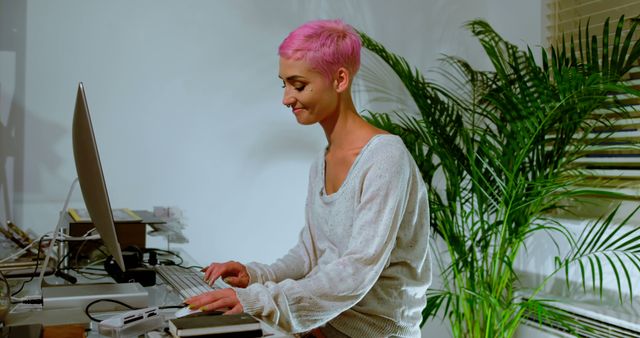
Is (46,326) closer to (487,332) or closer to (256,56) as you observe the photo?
(487,332)

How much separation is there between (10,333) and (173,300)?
57cm

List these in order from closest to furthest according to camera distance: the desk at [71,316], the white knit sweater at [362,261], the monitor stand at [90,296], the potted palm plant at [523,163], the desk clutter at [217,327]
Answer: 1. the desk clutter at [217,327]
2. the desk at [71,316]
3. the white knit sweater at [362,261]
4. the monitor stand at [90,296]
5. the potted palm plant at [523,163]

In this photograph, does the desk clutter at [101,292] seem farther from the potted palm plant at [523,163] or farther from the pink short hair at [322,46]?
the potted palm plant at [523,163]

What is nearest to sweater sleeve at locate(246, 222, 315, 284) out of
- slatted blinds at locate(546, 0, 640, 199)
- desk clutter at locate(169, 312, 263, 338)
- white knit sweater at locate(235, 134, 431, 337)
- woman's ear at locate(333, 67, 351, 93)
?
white knit sweater at locate(235, 134, 431, 337)

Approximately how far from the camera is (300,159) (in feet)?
12.5

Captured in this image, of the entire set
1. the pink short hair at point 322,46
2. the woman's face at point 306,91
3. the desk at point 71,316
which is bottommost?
the desk at point 71,316

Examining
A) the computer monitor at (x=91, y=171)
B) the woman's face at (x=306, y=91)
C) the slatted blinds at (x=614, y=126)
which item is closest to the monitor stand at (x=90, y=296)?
the computer monitor at (x=91, y=171)

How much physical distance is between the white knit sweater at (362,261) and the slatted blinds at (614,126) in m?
1.45

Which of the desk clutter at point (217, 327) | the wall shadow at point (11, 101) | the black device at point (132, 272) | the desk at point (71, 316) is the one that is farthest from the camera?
the wall shadow at point (11, 101)

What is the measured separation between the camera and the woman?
1.58 meters

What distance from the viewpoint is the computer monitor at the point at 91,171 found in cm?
144

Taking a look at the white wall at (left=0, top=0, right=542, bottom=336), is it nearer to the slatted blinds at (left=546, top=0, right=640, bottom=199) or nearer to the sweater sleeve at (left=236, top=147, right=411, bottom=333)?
the slatted blinds at (left=546, top=0, right=640, bottom=199)

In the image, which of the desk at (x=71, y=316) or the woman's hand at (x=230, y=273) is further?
the woman's hand at (x=230, y=273)

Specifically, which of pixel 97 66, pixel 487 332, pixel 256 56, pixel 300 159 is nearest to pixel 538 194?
pixel 487 332
